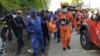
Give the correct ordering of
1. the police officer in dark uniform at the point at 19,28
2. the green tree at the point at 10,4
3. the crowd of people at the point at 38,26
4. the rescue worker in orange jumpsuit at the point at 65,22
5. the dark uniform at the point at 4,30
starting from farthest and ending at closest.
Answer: the green tree at the point at 10,4, the dark uniform at the point at 4,30, the police officer in dark uniform at the point at 19,28, the rescue worker in orange jumpsuit at the point at 65,22, the crowd of people at the point at 38,26

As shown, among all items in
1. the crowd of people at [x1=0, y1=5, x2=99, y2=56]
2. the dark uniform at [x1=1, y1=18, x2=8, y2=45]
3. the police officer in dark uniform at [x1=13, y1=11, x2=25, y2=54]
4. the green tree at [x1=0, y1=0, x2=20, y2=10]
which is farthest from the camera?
the green tree at [x1=0, y1=0, x2=20, y2=10]

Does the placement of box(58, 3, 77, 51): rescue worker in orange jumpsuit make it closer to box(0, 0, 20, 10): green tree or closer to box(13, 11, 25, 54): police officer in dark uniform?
box(13, 11, 25, 54): police officer in dark uniform

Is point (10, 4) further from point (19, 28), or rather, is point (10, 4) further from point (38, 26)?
point (38, 26)

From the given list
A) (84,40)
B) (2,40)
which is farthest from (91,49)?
(2,40)

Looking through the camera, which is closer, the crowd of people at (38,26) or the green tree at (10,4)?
the crowd of people at (38,26)

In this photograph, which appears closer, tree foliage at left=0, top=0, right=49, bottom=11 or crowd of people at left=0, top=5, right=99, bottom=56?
crowd of people at left=0, top=5, right=99, bottom=56

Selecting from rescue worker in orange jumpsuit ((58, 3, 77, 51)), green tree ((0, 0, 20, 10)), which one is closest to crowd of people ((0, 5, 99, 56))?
rescue worker in orange jumpsuit ((58, 3, 77, 51))

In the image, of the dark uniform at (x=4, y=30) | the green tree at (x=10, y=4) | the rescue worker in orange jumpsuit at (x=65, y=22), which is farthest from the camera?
the green tree at (x=10, y=4)

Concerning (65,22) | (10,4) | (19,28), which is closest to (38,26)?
(65,22)

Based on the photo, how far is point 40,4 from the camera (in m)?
26.3

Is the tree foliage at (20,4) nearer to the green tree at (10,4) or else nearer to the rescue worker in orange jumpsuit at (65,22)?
the green tree at (10,4)

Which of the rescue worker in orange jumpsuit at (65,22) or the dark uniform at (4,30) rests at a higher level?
the rescue worker in orange jumpsuit at (65,22)

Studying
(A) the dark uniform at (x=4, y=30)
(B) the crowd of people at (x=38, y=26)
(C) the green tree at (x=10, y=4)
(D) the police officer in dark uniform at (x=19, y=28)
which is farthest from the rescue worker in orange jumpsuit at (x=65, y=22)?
(C) the green tree at (x=10, y=4)

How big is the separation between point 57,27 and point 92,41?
373cm
